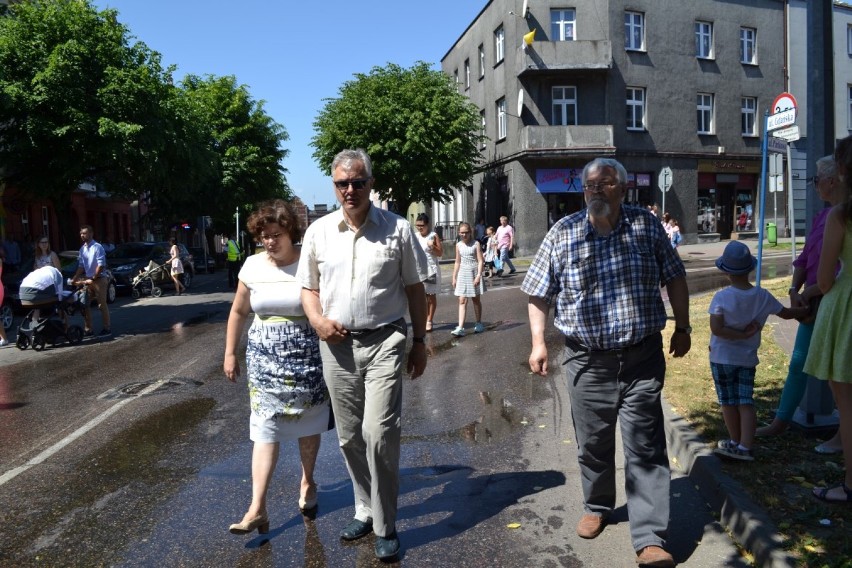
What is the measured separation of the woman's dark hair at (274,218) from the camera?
4.16 m

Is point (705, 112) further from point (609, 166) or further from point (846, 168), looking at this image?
point (609, 166)

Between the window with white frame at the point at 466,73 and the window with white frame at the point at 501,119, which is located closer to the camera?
the window with white frame at the point at 501,119

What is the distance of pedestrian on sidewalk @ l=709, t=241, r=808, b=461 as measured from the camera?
462 cm

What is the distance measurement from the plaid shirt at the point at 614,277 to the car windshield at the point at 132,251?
22.6m

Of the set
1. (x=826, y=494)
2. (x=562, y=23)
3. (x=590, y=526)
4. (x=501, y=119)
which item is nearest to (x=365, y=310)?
(x=590, y=526)

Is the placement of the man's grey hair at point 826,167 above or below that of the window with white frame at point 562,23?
below

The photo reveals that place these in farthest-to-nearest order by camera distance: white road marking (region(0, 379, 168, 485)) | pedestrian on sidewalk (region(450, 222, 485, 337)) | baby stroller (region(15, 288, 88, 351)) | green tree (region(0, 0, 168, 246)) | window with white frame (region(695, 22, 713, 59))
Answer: window with white frame (region(695, 22, 713, 59)), green tree (region(0, 0, 168, 246)), baby stroller (region(15, 288, 88, 351)), pedestrian on sidewalk (region(450, 222, 485, 337)), white road marking (region(0, 379, 168, 485))

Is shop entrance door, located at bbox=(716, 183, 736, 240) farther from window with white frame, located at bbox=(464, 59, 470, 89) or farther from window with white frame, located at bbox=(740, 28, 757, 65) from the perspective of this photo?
window with white frame, located at bbox=(464, 59, 470, 89)

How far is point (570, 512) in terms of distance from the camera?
173 inches

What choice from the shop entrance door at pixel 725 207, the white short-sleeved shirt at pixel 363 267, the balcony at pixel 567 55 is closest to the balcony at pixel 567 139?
the balcony at pixel 567 55

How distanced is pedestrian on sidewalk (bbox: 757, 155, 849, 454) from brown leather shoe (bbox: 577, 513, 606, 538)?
5.82 feet

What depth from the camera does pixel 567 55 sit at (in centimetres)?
3106

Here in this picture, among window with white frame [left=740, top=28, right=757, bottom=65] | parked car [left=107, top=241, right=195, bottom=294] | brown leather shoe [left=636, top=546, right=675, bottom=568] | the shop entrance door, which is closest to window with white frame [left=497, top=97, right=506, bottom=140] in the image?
the shop entrance door

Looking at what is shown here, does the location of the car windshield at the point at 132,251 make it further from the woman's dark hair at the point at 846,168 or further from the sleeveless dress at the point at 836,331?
the woman's dark hair at the point at 846,168
